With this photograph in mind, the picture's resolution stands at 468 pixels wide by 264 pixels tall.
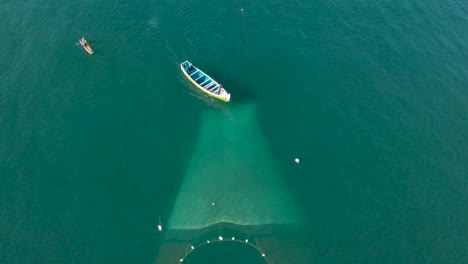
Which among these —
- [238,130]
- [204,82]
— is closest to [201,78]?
[204,82]

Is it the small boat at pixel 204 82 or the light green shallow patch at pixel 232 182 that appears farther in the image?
the small boat at pixel 204 82

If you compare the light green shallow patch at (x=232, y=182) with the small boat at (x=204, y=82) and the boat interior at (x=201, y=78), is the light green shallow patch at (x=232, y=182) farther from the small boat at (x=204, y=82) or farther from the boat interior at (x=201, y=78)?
the boat interior at (x=201, y=78)

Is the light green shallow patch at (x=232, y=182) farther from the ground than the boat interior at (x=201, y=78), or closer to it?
closer to it

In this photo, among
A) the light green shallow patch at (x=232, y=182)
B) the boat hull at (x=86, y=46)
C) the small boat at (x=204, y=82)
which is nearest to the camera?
the light green shallow patch at (x=232, y=182)

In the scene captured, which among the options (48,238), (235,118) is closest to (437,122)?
(235,118)

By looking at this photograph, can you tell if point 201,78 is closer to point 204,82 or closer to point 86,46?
point 204,82

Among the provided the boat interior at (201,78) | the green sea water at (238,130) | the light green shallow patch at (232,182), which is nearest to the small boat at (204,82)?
the boat interior at (201,78)

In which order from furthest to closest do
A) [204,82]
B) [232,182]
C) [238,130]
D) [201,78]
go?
[201,78]
[204,82]
[238,130]
[232,182]

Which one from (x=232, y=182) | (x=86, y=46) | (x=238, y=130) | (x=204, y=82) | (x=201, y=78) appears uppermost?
(x=86, y=46)
